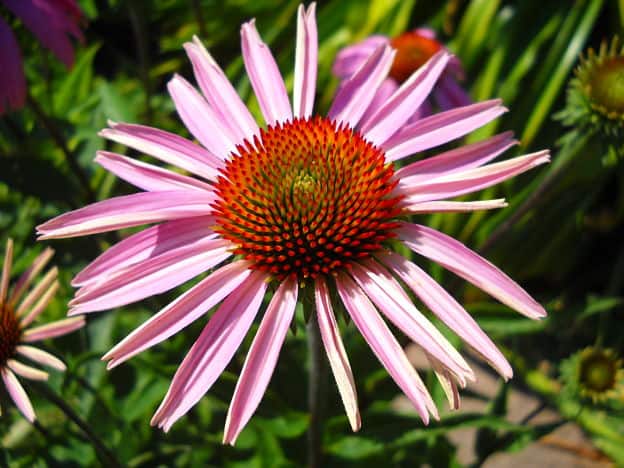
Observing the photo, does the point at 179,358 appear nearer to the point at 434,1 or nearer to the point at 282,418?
the point at 282,418

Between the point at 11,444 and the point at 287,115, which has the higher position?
the point at 287,115

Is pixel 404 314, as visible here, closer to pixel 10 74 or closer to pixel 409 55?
pixel 10 74

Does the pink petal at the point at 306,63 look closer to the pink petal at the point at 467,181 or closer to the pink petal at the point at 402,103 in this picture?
the pink petal at the point at 402,103

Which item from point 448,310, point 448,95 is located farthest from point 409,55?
point 448,310

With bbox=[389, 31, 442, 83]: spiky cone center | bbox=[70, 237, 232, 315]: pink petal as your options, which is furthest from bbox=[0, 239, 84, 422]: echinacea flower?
bbox=[389, 31, 442, 83]: spiky cone center

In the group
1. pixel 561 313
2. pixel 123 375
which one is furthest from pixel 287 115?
pixel 561 313

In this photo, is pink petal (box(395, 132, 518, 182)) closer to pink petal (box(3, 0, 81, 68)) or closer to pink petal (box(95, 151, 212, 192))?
pink petal (box(95, 151, 212, 192))

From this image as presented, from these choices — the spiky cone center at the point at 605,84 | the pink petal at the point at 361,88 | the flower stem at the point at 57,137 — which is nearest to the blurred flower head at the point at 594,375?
the spiky cone center at the point at 605,84
